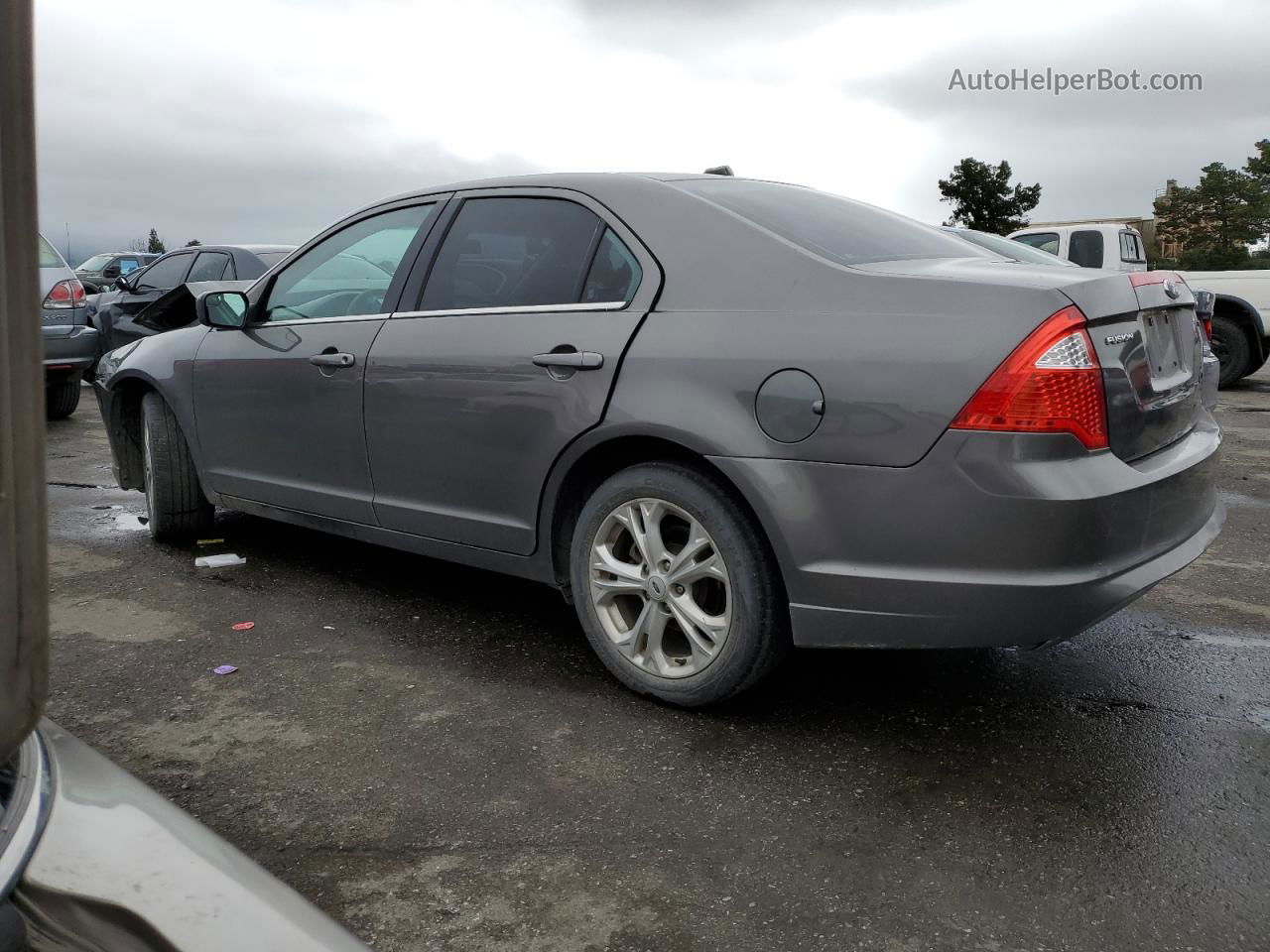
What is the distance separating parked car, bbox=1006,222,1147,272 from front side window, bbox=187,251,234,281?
8433 millimetres

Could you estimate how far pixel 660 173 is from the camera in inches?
145

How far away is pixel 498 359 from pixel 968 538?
1564mm

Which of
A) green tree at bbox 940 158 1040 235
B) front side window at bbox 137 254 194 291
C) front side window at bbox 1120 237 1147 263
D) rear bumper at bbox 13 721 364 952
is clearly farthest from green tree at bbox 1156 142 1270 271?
rear bumper at bbox 13 721 364 952

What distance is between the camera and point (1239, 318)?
40.8 feet

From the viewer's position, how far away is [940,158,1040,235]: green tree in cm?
6575

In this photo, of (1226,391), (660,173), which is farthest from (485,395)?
(1226,391)

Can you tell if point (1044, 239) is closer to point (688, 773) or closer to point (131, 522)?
point (131, 522)

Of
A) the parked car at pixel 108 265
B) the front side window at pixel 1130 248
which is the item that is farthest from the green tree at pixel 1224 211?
the parked car at pixel 108 265

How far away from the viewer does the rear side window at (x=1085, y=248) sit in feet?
42.3

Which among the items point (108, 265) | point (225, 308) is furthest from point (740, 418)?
point (108, 265)

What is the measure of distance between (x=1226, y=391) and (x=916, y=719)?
11387 millimetres

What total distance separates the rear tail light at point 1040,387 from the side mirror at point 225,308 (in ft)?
10.0

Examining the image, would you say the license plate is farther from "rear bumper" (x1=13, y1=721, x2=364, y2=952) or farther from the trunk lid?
"rear bumper" (x1=13, y1=721, x2=364, y2=952)

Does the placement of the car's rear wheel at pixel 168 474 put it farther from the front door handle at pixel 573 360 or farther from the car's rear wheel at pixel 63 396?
the car's rear wheel at pixel 63 396
